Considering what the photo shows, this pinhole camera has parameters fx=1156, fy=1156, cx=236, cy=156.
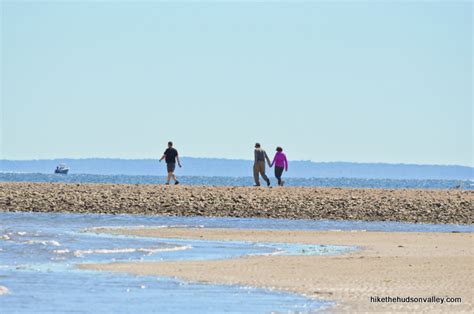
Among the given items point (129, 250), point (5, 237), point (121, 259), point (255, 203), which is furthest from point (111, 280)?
point (255, 203)

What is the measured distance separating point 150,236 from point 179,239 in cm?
99

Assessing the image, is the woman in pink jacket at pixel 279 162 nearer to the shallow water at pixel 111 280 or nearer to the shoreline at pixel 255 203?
the shoreline at pixel 255 203

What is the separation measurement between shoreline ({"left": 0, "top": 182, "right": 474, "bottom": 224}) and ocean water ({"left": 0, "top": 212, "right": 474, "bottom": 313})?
0.93 m

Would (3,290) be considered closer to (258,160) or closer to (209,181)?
(258,160)

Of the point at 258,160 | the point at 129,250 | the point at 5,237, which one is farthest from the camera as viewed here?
the point at 258,160

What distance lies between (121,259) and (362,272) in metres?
4.55

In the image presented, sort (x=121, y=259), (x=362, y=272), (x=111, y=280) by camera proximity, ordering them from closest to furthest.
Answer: (x=111, y=280) → (x=362, y=272) → (x=121, y=259)

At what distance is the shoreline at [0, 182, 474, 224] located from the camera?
108 ft

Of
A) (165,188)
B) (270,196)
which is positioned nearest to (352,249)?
(270,196)

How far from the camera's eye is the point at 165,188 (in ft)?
120

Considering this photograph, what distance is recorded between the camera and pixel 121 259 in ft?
67.9

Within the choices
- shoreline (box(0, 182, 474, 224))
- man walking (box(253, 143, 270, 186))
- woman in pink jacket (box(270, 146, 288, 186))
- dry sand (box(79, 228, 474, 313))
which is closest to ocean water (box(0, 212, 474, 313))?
dry sand (box(79, 228, 474, 313))

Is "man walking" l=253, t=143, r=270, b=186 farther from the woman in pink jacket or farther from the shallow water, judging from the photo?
the shallow water

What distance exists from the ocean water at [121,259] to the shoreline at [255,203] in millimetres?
931
